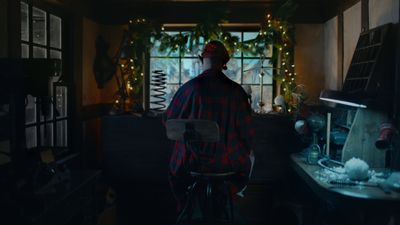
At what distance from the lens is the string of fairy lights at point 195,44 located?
17.4ft

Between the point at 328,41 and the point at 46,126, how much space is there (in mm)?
3213

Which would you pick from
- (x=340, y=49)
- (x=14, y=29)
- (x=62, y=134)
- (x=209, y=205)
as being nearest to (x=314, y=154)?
(x=209, y=205)

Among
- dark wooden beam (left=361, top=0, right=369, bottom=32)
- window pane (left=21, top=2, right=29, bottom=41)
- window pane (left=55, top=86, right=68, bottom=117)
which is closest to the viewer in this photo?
window pane (left=21, top=2, right=29, bottom=41)

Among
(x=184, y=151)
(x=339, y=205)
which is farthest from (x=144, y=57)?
(x=339, y=205)

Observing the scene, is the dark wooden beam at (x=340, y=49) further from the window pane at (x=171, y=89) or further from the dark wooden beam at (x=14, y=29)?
Answer: the dark wooden beam at (x=14, y=29)

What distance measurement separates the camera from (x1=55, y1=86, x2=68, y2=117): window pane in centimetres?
470

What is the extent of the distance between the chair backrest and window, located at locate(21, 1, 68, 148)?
0.94 metres

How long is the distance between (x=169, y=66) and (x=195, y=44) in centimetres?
64

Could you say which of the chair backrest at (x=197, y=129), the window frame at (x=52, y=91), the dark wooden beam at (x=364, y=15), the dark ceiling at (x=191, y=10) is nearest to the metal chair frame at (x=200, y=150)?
the chair backrest at (x=197, y=129)

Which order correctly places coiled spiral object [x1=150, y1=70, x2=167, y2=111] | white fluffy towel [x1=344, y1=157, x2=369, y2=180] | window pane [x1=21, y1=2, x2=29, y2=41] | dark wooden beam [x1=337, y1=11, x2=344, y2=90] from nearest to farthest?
1. white fluffy towel [x1=344, y1=157, x2=369, y2=180]
2. window pane [x1=21, y1=2, x2=29, y2=41]
3. dark wooden beam [x1=337, y1=11, x2=344, y2=90]
4. coiled spiral object [x1=150, y1=70, x2=167, y2=111]

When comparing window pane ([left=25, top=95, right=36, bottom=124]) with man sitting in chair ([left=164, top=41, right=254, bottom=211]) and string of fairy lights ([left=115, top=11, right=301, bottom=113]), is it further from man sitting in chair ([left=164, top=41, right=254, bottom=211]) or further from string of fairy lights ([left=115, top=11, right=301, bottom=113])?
string of fairy lights ([left=115, top=11, right=301, bottom=113])

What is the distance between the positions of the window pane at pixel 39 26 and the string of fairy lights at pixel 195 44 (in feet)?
4.02

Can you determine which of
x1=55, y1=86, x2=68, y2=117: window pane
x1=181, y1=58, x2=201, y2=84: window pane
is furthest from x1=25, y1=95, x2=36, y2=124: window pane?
x1=181, y1=58, x2=201, y2=84: window pane

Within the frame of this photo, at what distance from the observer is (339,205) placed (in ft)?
9.66
